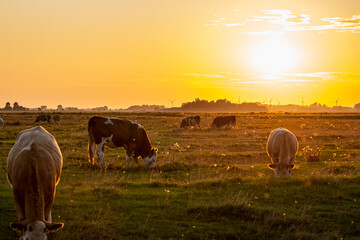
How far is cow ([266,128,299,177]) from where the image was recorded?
49.8 feet

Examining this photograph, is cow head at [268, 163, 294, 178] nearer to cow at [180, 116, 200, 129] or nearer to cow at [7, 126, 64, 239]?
cow at [7, 126, 64, 239]

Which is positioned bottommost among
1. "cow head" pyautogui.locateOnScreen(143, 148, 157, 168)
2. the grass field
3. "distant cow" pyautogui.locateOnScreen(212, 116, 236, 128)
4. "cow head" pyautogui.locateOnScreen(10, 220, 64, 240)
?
the grass field

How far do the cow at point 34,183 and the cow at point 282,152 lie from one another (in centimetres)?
978

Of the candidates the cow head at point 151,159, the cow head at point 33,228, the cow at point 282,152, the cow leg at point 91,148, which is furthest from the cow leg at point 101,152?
the cow head at point 33,228

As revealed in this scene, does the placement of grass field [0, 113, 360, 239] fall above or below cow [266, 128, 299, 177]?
below

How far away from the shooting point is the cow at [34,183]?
6602 millimetres

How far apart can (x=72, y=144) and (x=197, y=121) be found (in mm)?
27754

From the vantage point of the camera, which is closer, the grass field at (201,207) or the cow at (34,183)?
the cow at (34,183)

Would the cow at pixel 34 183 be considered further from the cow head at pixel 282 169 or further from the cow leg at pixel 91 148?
the cow head at pixel 282 169

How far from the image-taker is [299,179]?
13859mm

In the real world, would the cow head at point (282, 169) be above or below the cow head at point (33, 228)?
below

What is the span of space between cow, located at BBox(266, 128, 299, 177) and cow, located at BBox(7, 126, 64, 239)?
385 inches

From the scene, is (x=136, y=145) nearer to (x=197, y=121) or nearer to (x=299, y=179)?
(x=299, y=179)

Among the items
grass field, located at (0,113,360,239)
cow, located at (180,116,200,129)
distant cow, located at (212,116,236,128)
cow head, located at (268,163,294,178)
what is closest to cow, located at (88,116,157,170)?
grass field, located at (0,113,360,239)
